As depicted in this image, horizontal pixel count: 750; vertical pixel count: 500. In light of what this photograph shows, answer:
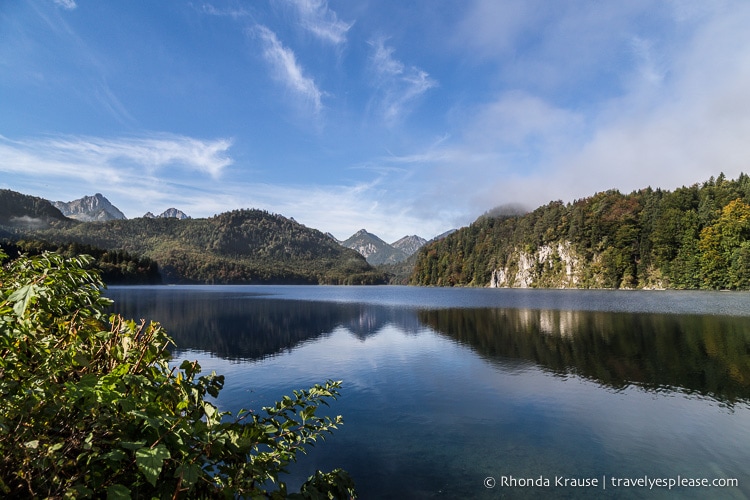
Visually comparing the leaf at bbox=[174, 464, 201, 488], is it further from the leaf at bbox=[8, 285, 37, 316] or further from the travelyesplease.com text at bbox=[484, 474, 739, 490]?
the travelyesplease.com text at bbox=[484, 474, 739, 490]

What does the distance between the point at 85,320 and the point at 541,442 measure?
1758 cm

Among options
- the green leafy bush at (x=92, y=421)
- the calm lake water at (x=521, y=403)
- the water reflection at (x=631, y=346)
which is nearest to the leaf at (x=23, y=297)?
the green leafy bush at (x=92, y=421)

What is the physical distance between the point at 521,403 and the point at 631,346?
67.9 ft

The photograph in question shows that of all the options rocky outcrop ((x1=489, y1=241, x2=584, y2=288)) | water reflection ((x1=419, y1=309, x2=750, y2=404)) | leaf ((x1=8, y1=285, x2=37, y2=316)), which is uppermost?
rocky outcrop ((x1=489, y1=241, x2=584, y2=288))

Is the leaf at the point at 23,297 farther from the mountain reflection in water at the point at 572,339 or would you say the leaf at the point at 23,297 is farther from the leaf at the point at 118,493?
the mountain reflection in water at the point at 572,339

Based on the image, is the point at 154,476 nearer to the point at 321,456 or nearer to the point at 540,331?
the point at 321,456

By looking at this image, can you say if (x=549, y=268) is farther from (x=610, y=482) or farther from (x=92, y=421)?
(x=92, y=421)

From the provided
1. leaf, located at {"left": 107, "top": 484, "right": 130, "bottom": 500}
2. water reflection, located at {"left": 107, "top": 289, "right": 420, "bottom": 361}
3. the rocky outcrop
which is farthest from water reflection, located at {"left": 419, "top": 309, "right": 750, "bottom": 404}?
the rocky outcrop

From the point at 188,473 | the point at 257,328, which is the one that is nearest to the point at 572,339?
the point at 257,328

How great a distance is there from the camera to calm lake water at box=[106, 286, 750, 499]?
1324 centimetres

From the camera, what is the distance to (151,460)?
238 cm

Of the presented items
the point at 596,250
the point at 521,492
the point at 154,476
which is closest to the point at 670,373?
the point at 521,492

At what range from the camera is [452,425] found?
17.9m

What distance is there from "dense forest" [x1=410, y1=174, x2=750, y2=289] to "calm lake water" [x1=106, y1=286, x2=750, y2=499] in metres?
88.9
